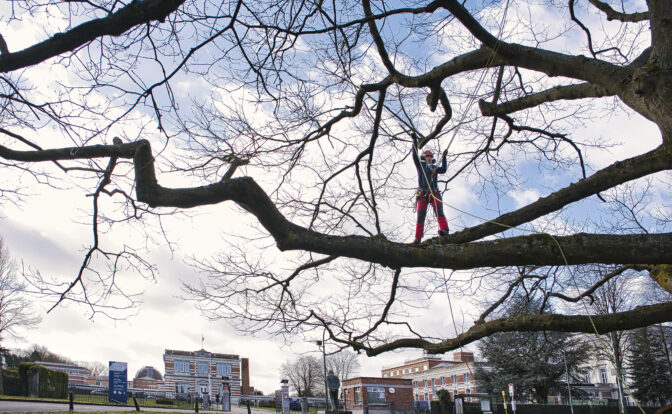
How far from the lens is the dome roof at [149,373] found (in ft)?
218

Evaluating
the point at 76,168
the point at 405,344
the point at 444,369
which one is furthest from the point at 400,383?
the point at 76,168

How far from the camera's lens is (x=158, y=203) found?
377cm

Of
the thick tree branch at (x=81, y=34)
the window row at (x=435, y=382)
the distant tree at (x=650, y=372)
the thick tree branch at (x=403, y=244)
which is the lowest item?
the window row at (x=435, y=382)

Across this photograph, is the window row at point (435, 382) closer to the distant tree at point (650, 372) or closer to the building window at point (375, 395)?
the building window at point (375, 395)

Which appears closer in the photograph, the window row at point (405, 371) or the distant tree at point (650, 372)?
the distant tree at point (650, 372)

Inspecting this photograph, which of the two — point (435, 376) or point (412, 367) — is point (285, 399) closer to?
point (435, 376)

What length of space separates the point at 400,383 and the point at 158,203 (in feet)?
169

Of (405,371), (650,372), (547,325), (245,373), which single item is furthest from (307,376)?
(547,325)

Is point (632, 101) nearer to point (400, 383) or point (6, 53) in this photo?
point (6, 53)

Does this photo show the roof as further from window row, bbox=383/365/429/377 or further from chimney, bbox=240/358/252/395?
window row, bbox=383/365/429/377

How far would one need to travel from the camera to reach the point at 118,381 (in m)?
19.7

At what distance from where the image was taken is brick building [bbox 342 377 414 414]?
46.9m

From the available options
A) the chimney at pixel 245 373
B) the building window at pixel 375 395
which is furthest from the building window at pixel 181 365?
the building window at pixel 375 395

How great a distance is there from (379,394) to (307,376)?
13151 mm
